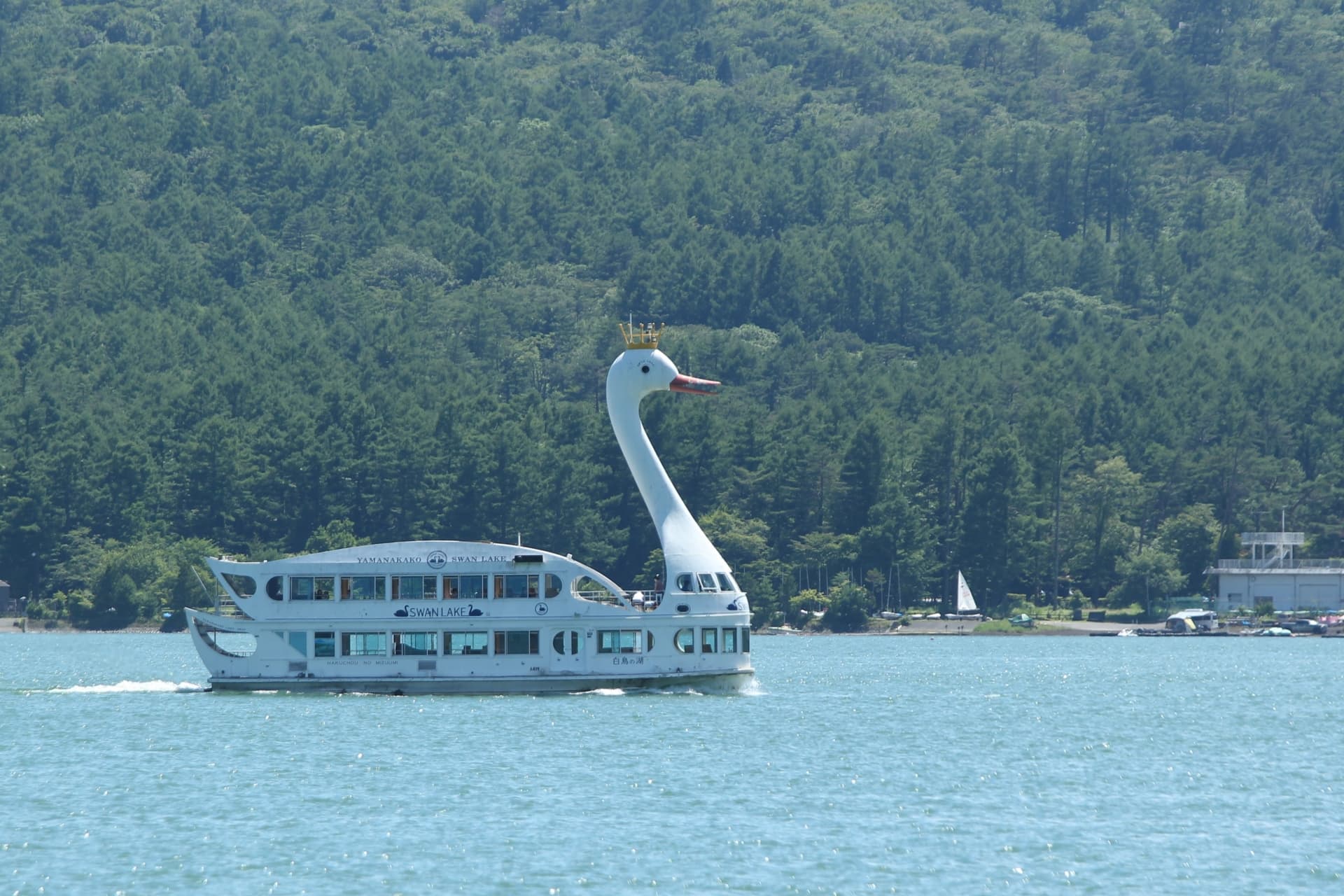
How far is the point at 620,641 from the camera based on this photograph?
61.7 metres

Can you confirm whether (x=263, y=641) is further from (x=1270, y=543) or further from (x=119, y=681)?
(x=1270, y=543)

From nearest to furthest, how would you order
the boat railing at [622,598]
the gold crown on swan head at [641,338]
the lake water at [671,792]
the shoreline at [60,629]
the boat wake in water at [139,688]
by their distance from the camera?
the lake water at [671,792] → the boat railing at [622,598] → the gold crown on swan head at [641,338] → the boat wake in water at [139,688] → the shoreline at [60,629]

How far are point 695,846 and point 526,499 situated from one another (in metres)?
102

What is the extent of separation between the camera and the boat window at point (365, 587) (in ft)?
204

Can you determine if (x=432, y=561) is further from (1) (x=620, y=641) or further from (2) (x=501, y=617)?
(1) (x=620, y=641)

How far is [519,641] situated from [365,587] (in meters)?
4.35

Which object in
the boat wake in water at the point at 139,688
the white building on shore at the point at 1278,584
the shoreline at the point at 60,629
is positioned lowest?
the boat wake in water at the point at 139,688

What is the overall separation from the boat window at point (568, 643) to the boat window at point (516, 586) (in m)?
1.34

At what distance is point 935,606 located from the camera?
140500 millimetres

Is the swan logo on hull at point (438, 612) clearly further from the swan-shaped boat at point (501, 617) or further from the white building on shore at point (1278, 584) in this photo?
the white building on shore at point (1278, 584)

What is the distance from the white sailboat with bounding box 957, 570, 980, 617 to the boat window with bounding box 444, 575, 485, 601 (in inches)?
3004

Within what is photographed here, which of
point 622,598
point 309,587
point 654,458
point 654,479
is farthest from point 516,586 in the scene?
point 309,587

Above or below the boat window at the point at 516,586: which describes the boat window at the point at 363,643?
below

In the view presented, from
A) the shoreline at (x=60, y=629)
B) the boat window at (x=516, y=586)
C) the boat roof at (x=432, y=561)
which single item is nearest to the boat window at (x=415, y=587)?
the boat roof at (x=432, y=561)
